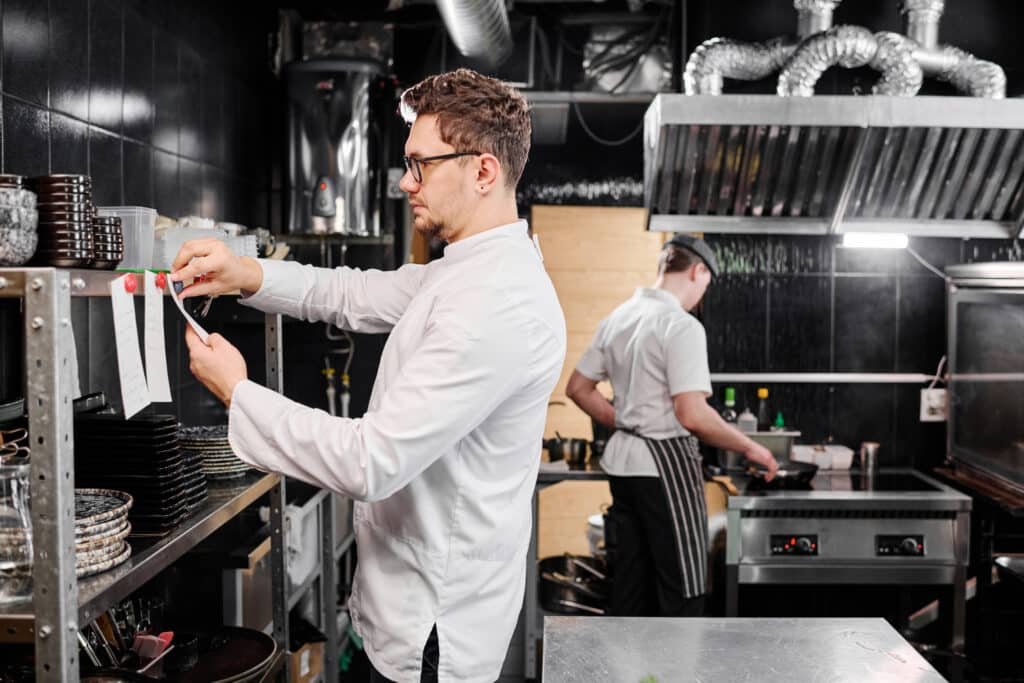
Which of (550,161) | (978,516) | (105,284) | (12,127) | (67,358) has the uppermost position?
(550,161)

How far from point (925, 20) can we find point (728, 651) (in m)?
3.11

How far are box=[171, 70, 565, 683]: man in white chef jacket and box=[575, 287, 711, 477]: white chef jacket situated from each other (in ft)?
5.71

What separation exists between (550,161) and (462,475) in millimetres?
3762

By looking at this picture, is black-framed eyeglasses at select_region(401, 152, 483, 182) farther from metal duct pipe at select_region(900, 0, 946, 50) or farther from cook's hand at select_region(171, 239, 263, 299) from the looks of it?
metal duct pipe at select_region(900, 0, 946, 50)

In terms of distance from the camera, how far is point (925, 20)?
4.08 metres

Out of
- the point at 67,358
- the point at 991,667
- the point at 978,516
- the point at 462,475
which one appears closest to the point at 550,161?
the point at 978,516

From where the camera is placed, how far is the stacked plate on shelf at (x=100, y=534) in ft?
4.80

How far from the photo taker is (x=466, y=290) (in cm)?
154

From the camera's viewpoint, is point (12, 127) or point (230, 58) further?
point (230, 58)

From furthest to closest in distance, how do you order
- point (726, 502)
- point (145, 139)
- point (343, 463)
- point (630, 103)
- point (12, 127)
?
point (630, 103)
point (726, 502)
point (145, 139)
point (12, 127)
point (343, 463)

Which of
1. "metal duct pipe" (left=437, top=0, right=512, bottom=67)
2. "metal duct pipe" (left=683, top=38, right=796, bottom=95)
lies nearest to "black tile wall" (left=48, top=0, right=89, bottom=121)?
"metal duct pipe" (left=437, top=0, right=512, bottom=67)

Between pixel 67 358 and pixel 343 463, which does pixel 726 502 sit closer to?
pixel 343 463

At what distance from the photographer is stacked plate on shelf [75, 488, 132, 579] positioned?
57.6 inches

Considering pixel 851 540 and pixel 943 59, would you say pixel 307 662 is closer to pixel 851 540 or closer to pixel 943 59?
pixel 851 540
